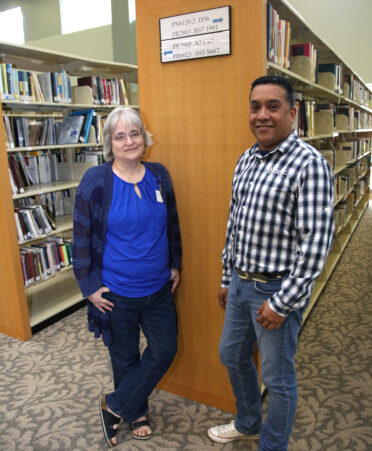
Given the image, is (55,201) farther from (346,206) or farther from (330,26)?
(330,26)

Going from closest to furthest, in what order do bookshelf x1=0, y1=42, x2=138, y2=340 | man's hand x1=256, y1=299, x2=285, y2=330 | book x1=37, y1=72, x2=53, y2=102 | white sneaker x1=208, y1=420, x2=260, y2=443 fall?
man's hand x1=256, y1=299, x2=285, y2=330 → white sneaker x1=208, y1=420, x2=260, y2=443 → bookshelf x1=0, y1=42, x2=138, y2=340 → book x1=37, y1=72, x2=53, y2=102

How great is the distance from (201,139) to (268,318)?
0.98 m

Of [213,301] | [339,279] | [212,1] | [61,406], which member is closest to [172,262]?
[213,301]

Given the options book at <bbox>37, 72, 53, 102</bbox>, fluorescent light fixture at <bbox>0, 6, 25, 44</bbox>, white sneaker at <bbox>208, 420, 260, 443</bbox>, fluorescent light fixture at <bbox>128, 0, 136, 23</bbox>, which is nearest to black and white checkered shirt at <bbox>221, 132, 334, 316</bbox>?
white sneaker at <bbox>208, 420, 260, 443</bbox>

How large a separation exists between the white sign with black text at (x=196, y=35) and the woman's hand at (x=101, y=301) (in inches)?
46.9

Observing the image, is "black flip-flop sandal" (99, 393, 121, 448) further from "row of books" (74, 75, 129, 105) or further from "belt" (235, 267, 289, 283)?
"row of books" (74, 75, 129, 105)

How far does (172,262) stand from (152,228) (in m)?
0.32

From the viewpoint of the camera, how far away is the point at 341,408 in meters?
2.27

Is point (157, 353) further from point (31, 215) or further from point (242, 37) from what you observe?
point (31, 215)

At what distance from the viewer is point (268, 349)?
1557mm

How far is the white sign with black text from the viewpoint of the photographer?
1839mm

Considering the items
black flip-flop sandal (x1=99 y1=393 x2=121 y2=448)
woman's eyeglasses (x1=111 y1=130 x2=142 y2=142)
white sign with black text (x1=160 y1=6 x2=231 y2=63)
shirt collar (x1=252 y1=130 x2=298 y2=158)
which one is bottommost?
black flip-flop sandal (x1=99 y1=393 x2=121 y2=448)

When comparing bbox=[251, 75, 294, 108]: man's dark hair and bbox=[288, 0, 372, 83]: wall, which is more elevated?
bbox=[288, 0, 372, 83]: wall

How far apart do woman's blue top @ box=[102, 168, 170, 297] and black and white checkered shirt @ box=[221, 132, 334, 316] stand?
0.43 meters
